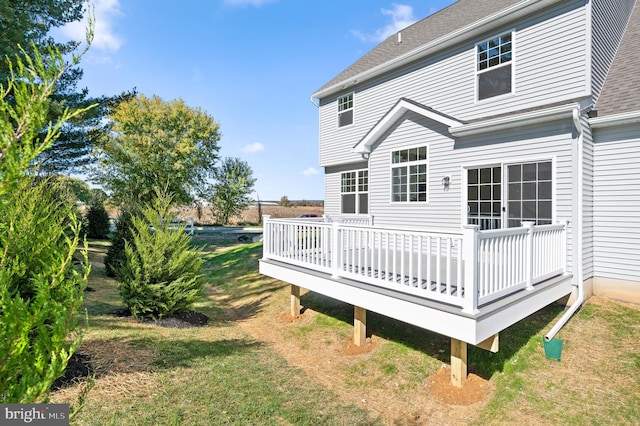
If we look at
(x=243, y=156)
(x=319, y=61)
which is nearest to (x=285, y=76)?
(x=319, y=61)

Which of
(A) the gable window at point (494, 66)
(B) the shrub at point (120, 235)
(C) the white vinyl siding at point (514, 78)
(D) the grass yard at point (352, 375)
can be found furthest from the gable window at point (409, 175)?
(B) the shrub at point (120, 235)

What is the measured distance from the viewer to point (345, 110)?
40.4ft

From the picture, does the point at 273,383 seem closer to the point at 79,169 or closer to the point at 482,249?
the point at 482,249

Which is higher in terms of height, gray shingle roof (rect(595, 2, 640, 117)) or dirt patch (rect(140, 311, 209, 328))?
gray shingle roof (rect(595, 2, 640, 117))

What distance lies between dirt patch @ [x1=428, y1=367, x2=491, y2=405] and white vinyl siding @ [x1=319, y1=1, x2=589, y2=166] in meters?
5.90

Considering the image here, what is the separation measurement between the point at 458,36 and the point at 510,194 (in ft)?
14.1

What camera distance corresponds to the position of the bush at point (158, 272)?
6770mm

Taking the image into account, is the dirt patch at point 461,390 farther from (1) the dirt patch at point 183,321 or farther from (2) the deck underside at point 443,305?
(1) the dirt patch at point 183,321

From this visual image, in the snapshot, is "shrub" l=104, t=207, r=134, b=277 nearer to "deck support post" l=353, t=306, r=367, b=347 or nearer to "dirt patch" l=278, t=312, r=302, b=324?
"dirt patch" l=278, t=312, r=302, b=324

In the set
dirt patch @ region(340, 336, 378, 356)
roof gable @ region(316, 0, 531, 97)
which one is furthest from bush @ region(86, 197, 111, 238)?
dirt patch @ region(340, 336, 378, 356)

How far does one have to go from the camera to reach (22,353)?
1789mm

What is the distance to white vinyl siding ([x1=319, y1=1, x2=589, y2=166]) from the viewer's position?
6.73 m

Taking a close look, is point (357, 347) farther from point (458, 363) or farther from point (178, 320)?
point (178, 320)

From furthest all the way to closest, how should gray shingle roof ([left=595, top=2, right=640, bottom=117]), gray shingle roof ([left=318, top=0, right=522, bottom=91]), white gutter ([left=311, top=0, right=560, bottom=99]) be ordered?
gray shingle roof ([left=318, top=0, right=522, bottom=91]) → white gutter ([left=311, top=0, right=560, bottom=99]) → gray shingle roof ([left=595, top=2, right=640, bottom=117])
